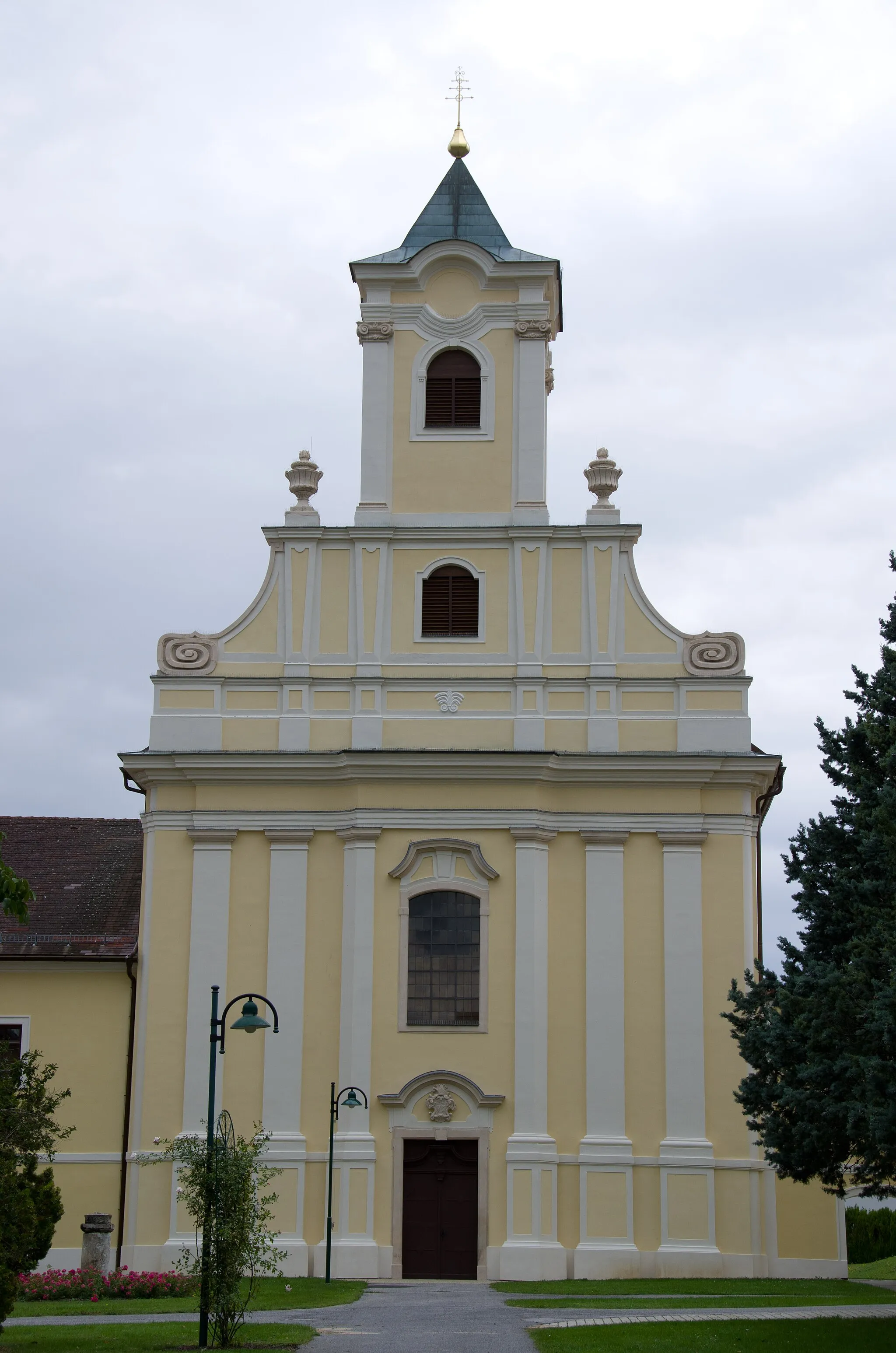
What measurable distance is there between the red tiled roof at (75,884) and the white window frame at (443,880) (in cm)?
585

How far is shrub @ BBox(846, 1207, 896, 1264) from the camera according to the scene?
39.0 m

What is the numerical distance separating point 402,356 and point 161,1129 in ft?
49.6

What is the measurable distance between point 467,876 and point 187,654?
21.9 feet

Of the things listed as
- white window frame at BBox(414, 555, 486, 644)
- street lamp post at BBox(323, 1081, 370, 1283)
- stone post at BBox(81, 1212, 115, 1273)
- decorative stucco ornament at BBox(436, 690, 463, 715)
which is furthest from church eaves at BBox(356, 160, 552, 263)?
stone post at BBox(81, 1212, 115, 1273)

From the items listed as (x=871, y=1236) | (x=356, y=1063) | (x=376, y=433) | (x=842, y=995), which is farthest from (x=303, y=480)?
(x=871, y=1236)

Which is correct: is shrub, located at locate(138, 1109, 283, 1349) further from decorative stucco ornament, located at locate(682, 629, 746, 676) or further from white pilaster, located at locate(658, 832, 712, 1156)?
decorative stucco ornament, located at locate(682, 629, 746, 676)

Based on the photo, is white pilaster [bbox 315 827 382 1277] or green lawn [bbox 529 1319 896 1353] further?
white pilaster [bbox 315 827 382 1277]

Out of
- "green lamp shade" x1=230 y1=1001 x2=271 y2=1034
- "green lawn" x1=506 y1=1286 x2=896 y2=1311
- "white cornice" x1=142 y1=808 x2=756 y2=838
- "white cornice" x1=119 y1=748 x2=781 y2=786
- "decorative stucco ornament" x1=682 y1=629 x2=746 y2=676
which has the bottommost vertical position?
"green lawn" x1=506 y1=1286 x2=896 y2=1311

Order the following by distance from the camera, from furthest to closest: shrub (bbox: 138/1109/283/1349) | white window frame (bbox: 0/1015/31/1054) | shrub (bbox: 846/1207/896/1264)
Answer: shrub (bbox: 846/1207/896/1264) → white window frame (bbox: 0/1015/31/1054) → shrub (bbox: 138/1109/283/1349)

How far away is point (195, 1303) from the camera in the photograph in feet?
81.1

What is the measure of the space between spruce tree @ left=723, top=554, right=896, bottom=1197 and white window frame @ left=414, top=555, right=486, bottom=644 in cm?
927

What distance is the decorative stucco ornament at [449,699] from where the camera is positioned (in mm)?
30734

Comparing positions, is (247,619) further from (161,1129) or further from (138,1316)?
(138,1316)

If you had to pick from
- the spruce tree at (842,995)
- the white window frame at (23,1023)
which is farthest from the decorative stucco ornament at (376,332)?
the white window frame at (23,1023)
